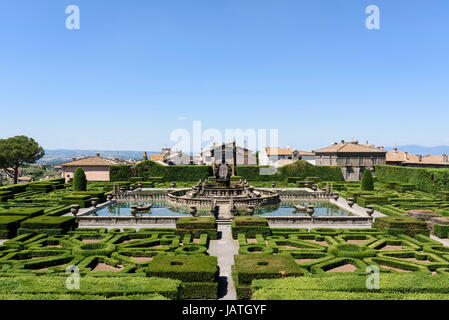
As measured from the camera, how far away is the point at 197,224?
69.8 feet

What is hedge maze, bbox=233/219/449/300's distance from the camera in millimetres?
9805

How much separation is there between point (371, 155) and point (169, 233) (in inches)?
2338

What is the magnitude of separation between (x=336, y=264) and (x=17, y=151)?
5967 cm

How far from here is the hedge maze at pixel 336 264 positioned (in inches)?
386

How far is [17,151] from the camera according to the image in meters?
57.6

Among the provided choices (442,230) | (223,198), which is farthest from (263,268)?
(223,198)

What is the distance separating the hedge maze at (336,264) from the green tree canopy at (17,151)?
52.8 m

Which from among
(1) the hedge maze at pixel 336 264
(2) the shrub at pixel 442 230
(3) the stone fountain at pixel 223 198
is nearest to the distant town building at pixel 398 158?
(3) the stone fountain at pixel 223 198

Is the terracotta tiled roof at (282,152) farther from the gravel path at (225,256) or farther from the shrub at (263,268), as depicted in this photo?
the shrub at (263,268)

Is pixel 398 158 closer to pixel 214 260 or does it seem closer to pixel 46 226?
pixel 214 260

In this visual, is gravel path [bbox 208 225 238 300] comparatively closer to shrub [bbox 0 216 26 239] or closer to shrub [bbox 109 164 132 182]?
shrub [bbox 0 216 26 239]

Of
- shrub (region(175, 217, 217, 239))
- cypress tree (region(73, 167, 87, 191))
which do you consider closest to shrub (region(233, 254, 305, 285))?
shrub (region(175, 217, 217, 239))

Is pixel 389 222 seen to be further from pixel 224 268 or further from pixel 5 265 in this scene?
pixel 5 265
